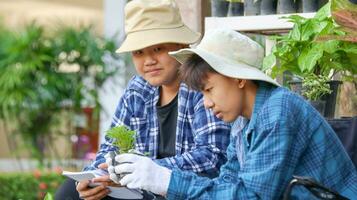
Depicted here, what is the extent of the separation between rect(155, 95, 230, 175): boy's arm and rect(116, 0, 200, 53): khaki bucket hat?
37 cm

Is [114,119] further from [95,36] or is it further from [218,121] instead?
[95,36]

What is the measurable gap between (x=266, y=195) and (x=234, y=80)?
0.42 m

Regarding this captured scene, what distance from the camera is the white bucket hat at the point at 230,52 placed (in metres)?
3.77

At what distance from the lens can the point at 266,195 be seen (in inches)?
142

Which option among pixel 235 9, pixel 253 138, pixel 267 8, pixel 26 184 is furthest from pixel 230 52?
pixel 26 184

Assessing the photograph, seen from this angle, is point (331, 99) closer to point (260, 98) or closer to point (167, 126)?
point (167, 126)

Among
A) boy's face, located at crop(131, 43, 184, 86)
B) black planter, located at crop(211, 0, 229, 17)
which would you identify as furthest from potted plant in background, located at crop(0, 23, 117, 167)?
boy's face, located at crop(131, 43, 184, 86)

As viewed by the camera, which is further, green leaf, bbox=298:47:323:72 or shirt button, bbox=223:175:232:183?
green leaf, bbox=298:47:323:72

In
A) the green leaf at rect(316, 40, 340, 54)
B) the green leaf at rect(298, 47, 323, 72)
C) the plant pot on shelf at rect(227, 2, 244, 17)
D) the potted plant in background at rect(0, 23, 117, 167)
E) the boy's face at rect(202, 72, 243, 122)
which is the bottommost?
the potted plant in background at rect(0, 23, 117, 167)

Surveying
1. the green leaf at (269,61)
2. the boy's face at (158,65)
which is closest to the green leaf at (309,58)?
the green leaf at (269,61)

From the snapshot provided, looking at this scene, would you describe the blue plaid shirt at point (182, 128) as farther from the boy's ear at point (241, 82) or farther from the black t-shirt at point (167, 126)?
the boy's ear at point (241, 82)

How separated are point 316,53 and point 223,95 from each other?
826mm

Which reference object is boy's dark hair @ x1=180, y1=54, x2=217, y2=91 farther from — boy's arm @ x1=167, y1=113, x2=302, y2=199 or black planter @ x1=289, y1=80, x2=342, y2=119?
black planter @ x1=289, y1=80, x2=342, y2=119

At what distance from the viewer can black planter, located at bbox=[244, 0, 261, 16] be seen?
18.1 feet
